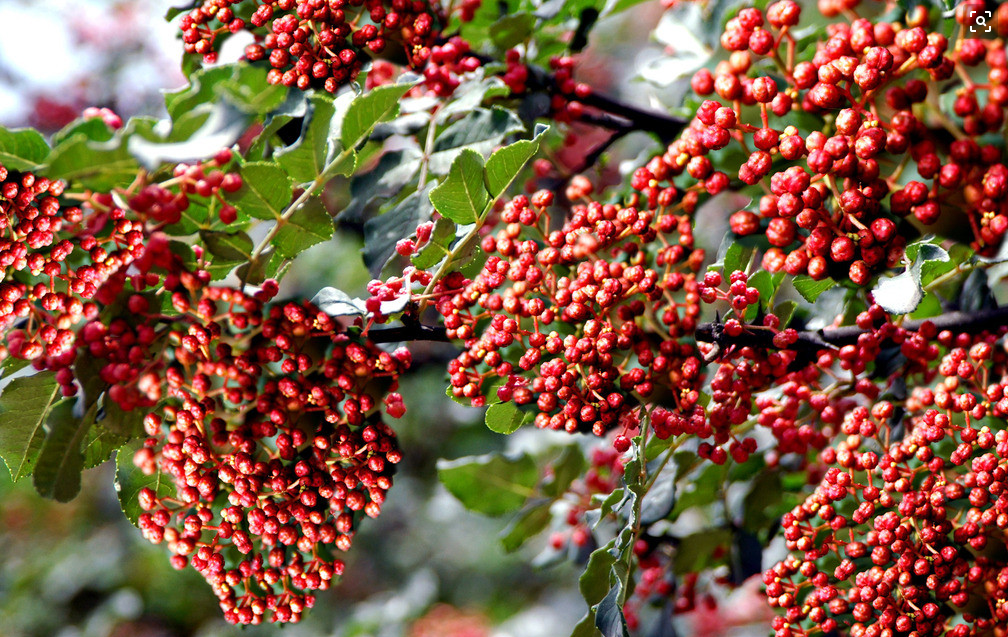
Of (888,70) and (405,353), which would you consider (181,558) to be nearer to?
(405,353)

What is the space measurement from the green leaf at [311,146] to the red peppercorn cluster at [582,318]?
9.7 inches

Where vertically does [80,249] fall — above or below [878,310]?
above

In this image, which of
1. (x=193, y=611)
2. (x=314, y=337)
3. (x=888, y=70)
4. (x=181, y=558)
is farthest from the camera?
(x=193, y=611)

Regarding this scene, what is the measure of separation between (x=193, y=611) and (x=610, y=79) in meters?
3.58

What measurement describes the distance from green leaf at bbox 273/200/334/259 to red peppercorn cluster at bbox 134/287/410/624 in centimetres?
12

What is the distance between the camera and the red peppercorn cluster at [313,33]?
1211 mm

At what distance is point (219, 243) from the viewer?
1003mm

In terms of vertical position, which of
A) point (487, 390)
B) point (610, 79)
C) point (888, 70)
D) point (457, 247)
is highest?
point (888, 70)

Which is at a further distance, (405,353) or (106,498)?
(106,498)

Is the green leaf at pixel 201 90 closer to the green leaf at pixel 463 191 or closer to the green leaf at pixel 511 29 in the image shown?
the green leaf at pixel 463 191

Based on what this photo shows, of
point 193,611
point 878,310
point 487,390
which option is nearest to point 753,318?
point 878,310

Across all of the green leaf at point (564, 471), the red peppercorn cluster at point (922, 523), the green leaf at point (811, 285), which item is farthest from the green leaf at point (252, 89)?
the green leaf at point (564, 471)

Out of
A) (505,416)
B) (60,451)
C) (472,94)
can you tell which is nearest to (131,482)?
(60,451)

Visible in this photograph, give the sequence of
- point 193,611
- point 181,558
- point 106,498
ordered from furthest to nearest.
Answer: point 106,498
point 193,611
point 181,558
